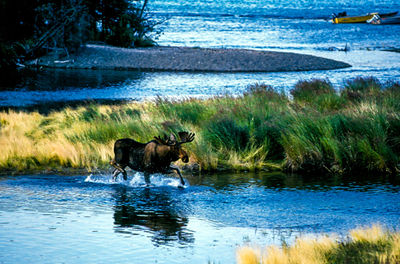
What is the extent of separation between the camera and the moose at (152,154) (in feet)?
26.7

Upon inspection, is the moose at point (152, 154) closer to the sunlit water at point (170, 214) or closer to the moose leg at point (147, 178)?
the moose leg at point (147, 178)

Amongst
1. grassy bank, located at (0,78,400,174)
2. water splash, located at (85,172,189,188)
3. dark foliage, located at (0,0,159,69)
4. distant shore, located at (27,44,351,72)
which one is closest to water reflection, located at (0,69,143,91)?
distant shore, located at (27,44,351,72)

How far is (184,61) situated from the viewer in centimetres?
3222

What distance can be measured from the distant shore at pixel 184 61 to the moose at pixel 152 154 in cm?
2220

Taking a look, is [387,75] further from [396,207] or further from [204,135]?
[396,207]

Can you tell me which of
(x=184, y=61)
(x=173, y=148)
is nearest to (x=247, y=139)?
(x=173, y=148)

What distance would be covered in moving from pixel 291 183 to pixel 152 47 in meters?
28.6

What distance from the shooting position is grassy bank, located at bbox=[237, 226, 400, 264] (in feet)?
18.5

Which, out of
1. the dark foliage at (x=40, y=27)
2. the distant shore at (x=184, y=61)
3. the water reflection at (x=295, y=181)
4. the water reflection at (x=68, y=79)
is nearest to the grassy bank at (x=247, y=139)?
the water reflection at (x=295, y=181)

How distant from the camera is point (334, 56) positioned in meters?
37.0

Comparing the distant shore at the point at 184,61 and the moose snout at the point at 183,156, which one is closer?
the moose snout at the point at 183,156

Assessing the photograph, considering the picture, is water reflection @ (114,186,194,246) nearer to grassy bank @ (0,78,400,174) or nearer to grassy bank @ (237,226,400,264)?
grassy bank @ (237,226,400,264)

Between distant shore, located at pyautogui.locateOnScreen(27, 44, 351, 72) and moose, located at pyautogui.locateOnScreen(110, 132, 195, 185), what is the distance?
22.2m

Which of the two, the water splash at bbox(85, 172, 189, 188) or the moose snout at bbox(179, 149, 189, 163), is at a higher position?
the moose snout at bbox(179, 149, 189, 163)
